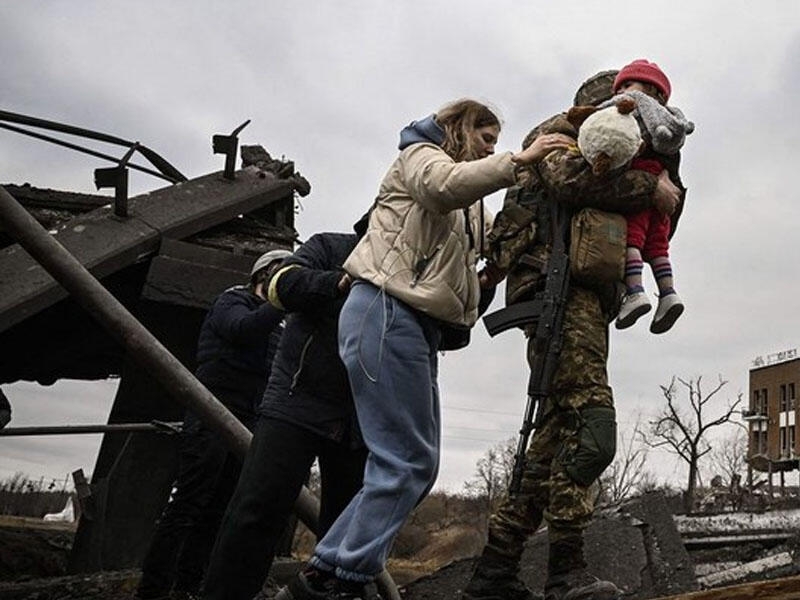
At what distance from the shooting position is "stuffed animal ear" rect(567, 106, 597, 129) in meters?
2.76

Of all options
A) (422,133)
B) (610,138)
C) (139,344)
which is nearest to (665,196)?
(610,138)

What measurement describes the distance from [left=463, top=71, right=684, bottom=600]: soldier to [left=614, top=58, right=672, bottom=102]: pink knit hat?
1.07ft

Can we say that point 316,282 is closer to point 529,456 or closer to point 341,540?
point 341,540

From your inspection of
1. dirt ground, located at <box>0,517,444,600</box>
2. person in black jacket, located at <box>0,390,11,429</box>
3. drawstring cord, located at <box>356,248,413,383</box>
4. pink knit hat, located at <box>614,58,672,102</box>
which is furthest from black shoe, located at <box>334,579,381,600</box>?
person in black jacket, located at <box>0,390,11,429</box>

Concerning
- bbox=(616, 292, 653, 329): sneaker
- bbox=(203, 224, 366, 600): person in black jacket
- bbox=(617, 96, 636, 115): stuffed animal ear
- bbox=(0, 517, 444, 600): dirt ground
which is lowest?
bbox=(0, 517, 444, 600): dirt ground

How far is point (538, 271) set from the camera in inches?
119

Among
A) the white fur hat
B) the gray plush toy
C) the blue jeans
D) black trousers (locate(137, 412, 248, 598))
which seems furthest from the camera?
black trousers (locate(137, 412, 248, 598))

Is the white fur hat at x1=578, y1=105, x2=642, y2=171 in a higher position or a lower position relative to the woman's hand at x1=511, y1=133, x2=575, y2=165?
higher

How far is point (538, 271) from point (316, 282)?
869 millimetres

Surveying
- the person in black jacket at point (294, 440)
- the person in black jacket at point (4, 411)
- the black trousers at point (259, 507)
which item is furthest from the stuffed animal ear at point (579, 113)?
the person in black jacket at point (4, 411)

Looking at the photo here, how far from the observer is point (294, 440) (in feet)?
8.40

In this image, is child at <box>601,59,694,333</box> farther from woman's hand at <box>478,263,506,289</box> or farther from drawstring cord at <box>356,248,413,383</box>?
drawstring cord at <box>356,248,413,383</box>

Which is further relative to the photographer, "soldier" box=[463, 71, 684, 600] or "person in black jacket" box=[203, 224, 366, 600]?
"soldier" box=[463, 71, 684, 600]

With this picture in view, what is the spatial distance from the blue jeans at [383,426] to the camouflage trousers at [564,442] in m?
0.53
